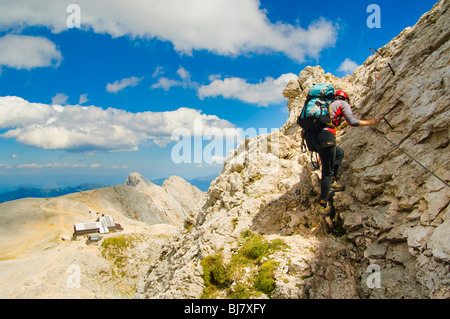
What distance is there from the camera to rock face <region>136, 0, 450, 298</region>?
7.19 metres

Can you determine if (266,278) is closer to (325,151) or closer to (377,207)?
(377,207)

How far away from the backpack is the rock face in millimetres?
3186

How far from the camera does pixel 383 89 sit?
13.0 metres

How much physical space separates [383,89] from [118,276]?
82107 mm

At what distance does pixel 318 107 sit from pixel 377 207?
15.2 feet

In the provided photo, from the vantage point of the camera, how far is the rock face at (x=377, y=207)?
719cm

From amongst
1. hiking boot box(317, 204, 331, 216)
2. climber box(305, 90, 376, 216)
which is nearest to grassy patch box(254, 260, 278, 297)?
hiking boot box(317, 204, 331, 216)

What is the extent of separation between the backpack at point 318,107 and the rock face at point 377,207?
10.5ft

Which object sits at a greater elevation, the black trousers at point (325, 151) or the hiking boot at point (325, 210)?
the black trousers at point (325, 151)

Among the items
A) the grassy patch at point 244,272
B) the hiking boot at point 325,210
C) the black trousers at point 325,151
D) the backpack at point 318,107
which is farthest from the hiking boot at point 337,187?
the grassy patch at point 244,272

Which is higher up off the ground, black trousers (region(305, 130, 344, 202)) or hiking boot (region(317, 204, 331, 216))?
black trousers (region(305, 130, 344, 202))

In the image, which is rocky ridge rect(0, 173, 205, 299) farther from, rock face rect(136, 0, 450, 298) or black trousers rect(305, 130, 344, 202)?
black trousers rect(305, 130, 344, 202)

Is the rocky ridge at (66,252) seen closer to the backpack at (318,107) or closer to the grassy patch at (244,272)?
the grassy patch at (244,272)

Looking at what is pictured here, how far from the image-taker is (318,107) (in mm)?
10156
